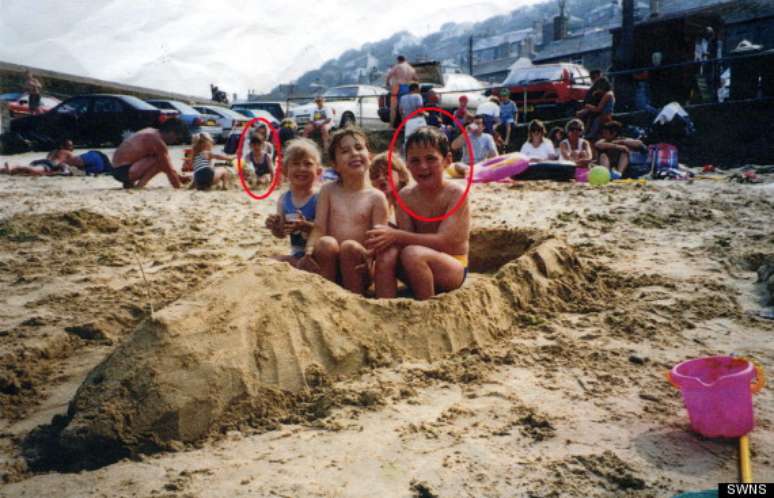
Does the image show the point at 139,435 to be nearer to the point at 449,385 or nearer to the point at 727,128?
the point at 449,385

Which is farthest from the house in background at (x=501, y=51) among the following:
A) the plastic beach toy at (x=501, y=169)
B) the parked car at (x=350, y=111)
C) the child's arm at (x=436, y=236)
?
the child's arm at (x=436, y=236)

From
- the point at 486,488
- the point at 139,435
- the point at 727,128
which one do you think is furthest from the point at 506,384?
the point at 727,128

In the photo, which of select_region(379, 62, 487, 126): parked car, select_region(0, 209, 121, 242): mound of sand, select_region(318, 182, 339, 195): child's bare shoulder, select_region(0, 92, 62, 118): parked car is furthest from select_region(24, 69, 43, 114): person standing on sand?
select_region(318, 182, 339, 195): child's bare shoulder

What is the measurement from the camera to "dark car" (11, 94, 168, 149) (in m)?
13.2

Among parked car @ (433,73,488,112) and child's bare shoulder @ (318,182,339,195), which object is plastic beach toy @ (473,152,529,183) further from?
parked car @ (433,73,488,112)

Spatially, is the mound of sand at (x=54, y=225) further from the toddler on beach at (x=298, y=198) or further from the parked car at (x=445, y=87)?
the parked car at (x=445, y=87)

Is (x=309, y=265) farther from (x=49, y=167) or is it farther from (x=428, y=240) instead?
(x=49, y=167)

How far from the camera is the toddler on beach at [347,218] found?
327 centimetres

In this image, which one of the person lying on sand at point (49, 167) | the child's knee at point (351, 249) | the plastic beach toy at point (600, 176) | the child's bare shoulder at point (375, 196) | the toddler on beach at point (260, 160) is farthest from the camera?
the person lying on sand at point (49, 167)

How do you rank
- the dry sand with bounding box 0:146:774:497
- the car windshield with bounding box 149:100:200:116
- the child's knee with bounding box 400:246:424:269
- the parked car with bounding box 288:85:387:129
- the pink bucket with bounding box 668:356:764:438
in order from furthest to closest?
the parked car with bounding box 288:85:387:129 < the car windshield with bounding box 149:100:200:116 < the child's knee with bounding box 400:246:424:269 < the pink bucket with bounding box 668:356:764:438 < the dry sand with bounding box 0:146:774:497

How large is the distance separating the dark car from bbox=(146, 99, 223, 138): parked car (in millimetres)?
1479

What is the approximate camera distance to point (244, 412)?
90.3 inches

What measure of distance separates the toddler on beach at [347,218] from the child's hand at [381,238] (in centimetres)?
10

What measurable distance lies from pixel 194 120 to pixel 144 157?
7205mm
